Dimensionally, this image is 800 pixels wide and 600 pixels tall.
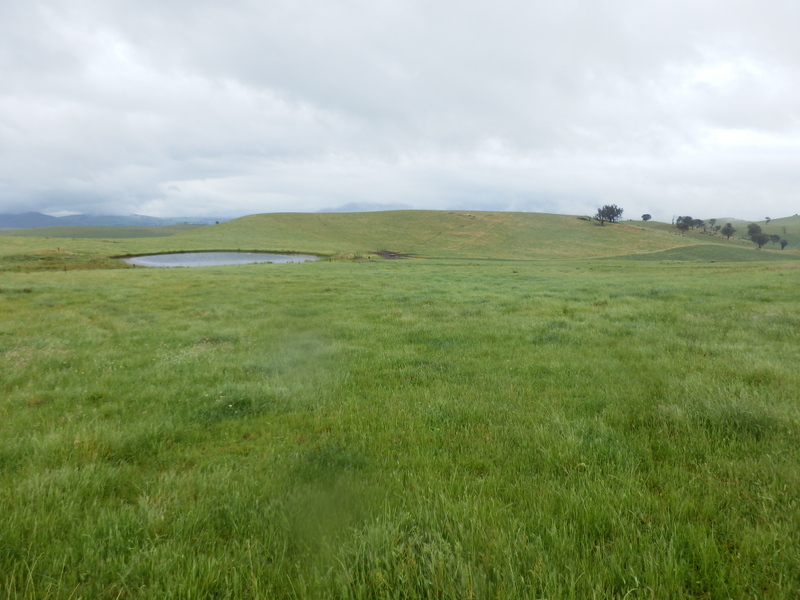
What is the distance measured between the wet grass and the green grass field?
0.09ft

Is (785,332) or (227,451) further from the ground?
(785,332)

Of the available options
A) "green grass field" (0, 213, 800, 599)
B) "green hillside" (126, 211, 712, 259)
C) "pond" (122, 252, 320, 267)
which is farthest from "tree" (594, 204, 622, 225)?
"green grass field" (0, 213, 800, 599)

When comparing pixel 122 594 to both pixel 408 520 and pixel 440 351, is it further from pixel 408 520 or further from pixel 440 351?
pixel 440 351

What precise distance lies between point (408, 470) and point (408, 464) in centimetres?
19

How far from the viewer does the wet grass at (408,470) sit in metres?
2.94

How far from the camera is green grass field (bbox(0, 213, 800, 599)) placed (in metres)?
2.95

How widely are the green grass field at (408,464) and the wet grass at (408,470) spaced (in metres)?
0.03

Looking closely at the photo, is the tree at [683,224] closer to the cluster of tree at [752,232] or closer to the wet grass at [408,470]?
the cluster of tree at [752,232]

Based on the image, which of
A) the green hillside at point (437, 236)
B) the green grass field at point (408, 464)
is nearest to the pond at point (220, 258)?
the green hillside at point (437, 236)

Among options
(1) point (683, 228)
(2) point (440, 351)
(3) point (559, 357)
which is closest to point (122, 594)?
(2) point (440, 351)

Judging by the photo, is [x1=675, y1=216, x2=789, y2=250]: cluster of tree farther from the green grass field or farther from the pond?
the green grass field

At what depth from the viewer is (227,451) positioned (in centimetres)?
525

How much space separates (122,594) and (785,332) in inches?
596

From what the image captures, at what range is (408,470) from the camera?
454cm
